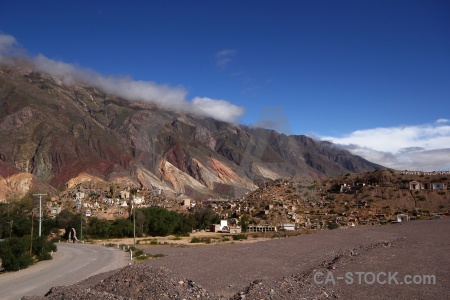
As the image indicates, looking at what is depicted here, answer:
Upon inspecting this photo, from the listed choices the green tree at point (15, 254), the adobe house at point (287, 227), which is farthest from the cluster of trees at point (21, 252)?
the adobe house at point (287, 227)

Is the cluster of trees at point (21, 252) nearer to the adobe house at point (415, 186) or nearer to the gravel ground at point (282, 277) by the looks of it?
the gravel ground at point (282, 277)

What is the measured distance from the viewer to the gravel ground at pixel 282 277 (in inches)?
543

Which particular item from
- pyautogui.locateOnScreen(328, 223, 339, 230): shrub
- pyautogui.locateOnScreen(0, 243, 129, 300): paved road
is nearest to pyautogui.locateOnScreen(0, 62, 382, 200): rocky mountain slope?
pyautogui.locateOnScreen(328, 223, 339, 230): shrub

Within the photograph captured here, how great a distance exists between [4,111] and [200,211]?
81394 mm

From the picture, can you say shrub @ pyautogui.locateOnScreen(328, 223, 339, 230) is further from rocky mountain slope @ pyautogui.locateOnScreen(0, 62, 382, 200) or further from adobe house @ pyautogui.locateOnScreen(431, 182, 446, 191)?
rocky mountain slope @ pyautogui.locateOnScreen(0, 62, 382, 200)

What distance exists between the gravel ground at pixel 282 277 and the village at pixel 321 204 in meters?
29.0

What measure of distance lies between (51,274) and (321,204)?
53504 mm

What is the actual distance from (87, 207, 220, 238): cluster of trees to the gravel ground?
36.7 meters

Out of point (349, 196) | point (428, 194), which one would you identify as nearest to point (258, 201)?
point (349, 196)

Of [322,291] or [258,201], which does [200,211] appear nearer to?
[258,201]

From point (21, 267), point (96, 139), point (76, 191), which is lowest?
point (21, 267)

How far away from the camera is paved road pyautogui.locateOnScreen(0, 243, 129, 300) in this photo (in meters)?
18.0

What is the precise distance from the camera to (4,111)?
126m

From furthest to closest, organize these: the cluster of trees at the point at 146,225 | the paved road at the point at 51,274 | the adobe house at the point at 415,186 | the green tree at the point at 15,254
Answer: the adobe house at the point at 415,186 → the cluster of trees at the point at 146,225 → the green tree at the point at 15,254 → the paved road at the point at 51,274
